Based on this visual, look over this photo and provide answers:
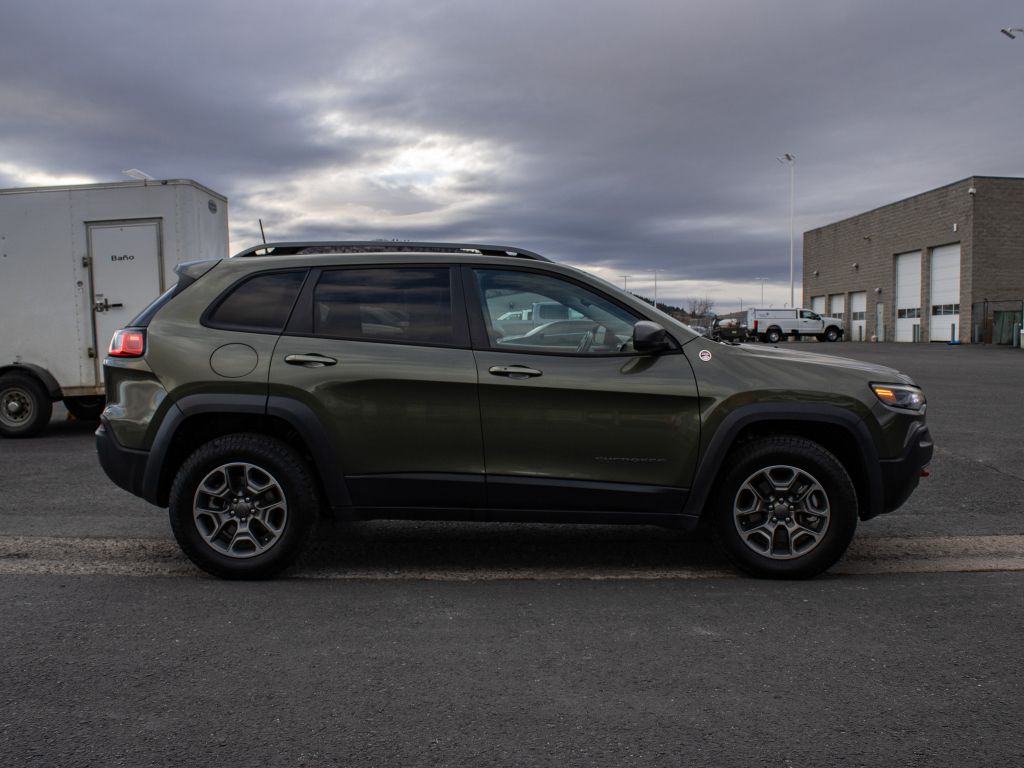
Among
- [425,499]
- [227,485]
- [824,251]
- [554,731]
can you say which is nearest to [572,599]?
[425,499]

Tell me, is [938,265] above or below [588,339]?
above

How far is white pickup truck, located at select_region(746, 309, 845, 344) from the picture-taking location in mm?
47688

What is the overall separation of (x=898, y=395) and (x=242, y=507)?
3.66 metres

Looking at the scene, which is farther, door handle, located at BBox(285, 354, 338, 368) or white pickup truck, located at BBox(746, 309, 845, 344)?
white pickup truck, located at BBox(746, 309, 845, 344)

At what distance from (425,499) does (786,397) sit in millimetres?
2034

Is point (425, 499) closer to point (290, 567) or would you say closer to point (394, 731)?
point (290, 567)

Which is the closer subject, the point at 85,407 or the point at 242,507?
the point at 242,507

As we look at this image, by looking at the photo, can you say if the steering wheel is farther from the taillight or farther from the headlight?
the taillight

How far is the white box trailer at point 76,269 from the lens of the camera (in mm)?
9492

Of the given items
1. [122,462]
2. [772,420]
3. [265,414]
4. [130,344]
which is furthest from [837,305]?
[122,462]

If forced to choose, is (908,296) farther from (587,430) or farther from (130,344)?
(130,344)

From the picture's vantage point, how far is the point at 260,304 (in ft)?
15.3

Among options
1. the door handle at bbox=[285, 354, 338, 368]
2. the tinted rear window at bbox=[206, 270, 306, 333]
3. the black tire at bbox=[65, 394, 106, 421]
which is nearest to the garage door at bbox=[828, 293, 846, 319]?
the black tire at bbox=[65, 394, 106, 421]

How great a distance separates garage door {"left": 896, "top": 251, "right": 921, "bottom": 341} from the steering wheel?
4553 centimetres
